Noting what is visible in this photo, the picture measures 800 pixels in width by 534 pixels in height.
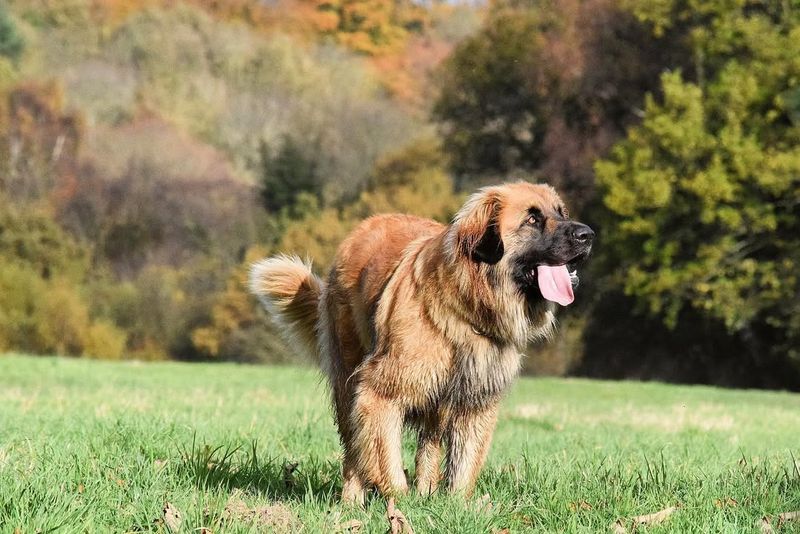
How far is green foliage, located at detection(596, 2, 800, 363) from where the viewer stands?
84.8 ft

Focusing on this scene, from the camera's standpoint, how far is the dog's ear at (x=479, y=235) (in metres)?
5.21

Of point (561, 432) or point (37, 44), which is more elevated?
point (37, 44)

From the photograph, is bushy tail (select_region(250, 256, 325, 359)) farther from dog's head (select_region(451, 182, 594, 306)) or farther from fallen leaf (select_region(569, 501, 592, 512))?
fallen leaf (select_region(569, 501, 592, 512))

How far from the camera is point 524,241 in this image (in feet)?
17.4

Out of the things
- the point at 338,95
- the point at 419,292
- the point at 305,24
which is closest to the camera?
the point at 419,292

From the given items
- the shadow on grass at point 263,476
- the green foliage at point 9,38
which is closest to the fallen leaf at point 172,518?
the shadow on grass at point 263,476

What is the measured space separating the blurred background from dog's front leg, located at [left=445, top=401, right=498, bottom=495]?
20.1 feet

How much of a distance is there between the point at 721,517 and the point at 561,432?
5564mm

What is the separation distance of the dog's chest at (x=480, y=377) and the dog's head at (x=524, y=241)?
36cm

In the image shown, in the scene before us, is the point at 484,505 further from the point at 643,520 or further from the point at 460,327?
the point at 460,327

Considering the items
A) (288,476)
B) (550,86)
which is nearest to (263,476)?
(288,476)

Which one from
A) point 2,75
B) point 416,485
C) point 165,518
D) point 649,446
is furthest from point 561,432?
point 2,75

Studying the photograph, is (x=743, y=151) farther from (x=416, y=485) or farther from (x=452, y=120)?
(x=416, y=485)

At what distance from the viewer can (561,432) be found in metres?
9.88
